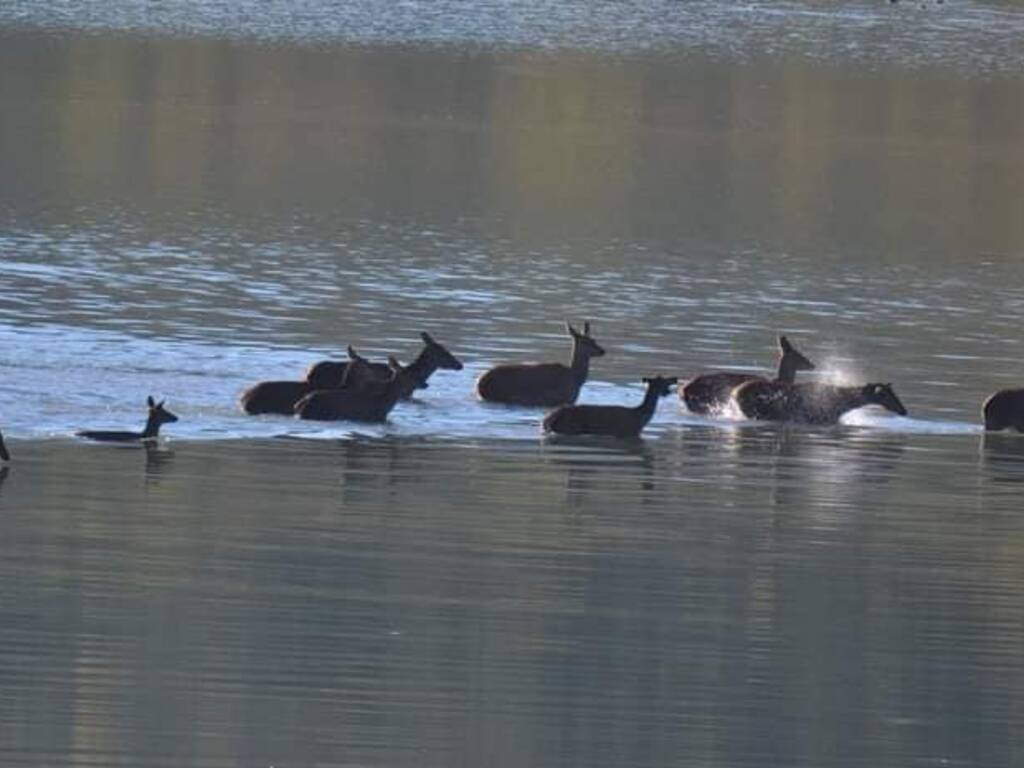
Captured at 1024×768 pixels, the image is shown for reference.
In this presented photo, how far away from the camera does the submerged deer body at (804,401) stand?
68.1 ft

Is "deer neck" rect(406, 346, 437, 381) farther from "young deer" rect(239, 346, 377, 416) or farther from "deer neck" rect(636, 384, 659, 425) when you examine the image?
"deer neck" rect(636, 384, 659, 425)

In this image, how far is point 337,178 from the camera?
39.2 metres

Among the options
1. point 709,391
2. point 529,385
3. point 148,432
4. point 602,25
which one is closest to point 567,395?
point 529,385

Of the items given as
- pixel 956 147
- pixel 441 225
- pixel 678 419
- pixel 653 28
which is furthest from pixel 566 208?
pixel 653 28

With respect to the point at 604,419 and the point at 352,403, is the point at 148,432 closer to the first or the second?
the point at 352,403

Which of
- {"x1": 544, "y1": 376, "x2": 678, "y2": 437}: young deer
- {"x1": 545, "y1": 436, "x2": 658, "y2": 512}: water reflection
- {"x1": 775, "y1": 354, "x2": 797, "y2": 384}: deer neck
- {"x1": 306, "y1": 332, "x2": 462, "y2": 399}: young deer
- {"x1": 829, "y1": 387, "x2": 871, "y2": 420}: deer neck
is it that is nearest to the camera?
{"x1": 545, "y1": 436, "x2": 658, "y2": 512}: water reflection

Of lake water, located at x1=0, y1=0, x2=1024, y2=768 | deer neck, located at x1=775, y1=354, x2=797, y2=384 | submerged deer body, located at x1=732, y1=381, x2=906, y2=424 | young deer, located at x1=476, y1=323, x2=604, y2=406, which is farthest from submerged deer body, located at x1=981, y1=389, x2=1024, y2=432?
young deer, located at x1=476, y1=323, x2=604, y2=406

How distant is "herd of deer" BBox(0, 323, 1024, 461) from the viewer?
1994 cm

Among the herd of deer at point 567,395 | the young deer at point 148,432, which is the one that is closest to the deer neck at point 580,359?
the herd of deer at point 567,395

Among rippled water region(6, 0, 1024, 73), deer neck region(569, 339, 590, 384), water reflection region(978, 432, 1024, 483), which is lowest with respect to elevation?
rippled water region(6, 0, 1024, 73)

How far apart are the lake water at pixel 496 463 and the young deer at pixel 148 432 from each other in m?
0.12

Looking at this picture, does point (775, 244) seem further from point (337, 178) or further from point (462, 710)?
point (462, 710)

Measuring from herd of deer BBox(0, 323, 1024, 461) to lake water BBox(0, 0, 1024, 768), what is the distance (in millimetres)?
176

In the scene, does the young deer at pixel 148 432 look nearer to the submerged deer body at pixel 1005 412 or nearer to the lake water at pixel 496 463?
the lake water at pixel 496 463
